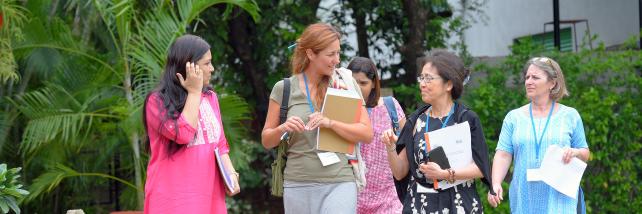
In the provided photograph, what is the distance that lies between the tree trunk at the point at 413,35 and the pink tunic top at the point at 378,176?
419cm

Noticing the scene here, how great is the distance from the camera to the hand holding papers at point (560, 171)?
543cm

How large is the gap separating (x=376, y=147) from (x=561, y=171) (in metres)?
1.26

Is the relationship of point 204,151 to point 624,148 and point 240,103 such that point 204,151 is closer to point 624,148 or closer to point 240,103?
point 240,103

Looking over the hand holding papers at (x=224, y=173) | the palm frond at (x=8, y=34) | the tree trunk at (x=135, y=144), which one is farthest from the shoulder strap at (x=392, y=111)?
the palm frond at (x=8, y=34)

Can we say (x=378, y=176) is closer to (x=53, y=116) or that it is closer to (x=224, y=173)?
(x=224, y=173)

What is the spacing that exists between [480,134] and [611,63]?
14.9ft

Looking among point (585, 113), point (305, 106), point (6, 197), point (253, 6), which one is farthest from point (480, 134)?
point (585, 113)

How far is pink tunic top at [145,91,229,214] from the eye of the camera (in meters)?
4.88

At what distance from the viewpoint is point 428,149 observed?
5.13 m

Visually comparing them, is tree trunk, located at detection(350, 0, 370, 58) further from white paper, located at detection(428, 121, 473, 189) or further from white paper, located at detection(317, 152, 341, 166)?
white paper, located at detection(428, 121, 473, 189)

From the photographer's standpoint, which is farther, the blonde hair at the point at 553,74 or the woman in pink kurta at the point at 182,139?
the blonde hair at the point at 553,74

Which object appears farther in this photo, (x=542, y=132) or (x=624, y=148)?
(x=624, y=148)

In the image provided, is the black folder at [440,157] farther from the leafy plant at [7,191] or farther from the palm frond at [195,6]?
the palm frond at [195,6]

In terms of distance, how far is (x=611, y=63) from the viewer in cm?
923
